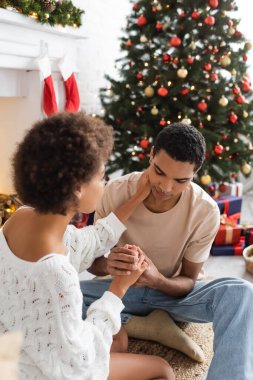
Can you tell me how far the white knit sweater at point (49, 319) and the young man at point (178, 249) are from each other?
1.03 ft

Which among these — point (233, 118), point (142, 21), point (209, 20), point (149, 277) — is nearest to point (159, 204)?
point (149, 277)

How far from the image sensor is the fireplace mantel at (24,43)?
7.63ft

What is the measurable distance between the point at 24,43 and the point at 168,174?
1568 mm

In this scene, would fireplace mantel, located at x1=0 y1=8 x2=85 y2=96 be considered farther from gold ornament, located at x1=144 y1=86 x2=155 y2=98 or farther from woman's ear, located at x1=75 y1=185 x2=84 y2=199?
woman's ear, located at x1=75 y1=185 x2=84 y2=199

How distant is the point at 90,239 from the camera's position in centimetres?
138

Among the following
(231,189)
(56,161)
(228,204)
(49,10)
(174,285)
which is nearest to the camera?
(56,161)

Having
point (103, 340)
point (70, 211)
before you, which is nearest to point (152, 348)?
point (103, 340)

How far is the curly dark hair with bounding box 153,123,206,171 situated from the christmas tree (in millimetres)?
1259

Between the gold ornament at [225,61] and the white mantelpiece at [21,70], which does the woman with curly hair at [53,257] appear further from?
the gold ornament at [225,61]

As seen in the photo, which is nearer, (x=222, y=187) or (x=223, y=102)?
(x=223, y=102)

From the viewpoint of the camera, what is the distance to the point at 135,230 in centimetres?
159

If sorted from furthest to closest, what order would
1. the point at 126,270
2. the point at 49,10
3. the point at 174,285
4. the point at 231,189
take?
1. the point at 231,189
2. the point at 49,10
3. the point at 174,285
4. the point at 126,270

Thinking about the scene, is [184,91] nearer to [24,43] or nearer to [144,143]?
[144,143]

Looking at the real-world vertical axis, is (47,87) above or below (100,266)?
above
